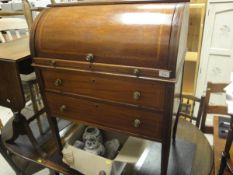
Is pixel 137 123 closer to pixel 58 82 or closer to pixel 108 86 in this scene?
pixel 108 86

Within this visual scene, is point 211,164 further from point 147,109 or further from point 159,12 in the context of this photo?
point 159,12

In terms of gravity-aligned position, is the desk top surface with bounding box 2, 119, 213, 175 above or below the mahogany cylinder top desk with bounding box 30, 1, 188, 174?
below

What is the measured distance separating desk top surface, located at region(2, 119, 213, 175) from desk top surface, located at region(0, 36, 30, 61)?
24.4 inches

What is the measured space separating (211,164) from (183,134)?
0.94 ft

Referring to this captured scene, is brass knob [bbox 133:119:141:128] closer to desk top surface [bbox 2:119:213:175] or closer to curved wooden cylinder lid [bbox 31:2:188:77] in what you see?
curved wooden cylinder lid [bbox 31:2:188:77]

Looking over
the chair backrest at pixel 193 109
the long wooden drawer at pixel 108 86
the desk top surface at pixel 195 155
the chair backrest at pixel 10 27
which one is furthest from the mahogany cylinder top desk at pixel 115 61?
the chair backrest at pixel 10 27

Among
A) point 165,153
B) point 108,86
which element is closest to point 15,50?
point 108,86

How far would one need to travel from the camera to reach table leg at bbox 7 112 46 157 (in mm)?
1398

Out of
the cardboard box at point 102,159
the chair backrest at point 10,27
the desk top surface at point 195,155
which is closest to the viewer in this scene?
the cardboard box at point 102,159

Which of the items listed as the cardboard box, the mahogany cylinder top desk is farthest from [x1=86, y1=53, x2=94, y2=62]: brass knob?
the cardboard box

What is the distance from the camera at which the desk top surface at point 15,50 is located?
1.13 metres

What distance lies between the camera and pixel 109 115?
1.03m

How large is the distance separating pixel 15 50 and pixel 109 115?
0.73 metres

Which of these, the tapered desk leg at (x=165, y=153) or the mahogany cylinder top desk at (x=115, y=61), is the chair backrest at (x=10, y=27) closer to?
the mahogany cylinder top desk at (x=115, y=61)
